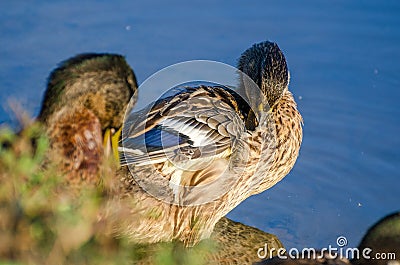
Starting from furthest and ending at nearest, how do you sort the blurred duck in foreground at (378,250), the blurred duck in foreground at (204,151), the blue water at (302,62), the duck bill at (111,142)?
the blue water at (302,62) < the blurred duck in foreground at (204,151) < the duck bill at (111,142) < the blurred duck in foreground at (378,250)

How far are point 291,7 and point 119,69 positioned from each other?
146 inches

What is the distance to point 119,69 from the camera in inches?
184

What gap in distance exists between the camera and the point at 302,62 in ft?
24.5

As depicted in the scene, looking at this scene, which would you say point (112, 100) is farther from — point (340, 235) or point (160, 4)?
point (160, 4)

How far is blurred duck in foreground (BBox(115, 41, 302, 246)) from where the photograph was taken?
5.64 metres

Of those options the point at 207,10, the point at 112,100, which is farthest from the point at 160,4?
the point at 112,100

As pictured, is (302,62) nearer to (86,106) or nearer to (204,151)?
(204,151)

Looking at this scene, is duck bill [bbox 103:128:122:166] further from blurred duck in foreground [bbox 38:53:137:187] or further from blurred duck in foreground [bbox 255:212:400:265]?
blurred duck in foreground [bbox 255:212:400:265]

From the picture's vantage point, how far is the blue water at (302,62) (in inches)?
245

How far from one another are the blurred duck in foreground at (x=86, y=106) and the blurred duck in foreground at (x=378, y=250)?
41.1 inches

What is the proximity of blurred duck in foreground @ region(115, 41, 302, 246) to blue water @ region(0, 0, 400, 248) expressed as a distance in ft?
0.95

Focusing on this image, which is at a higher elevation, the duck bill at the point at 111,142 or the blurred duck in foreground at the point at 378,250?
the duck bill at the point at 111,142

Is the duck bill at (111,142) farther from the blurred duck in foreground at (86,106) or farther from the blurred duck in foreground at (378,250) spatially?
the blurred duck in foreground at (378,250)

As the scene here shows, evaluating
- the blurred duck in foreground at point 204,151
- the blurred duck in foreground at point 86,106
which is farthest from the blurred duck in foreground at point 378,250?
the blurred duck in foreground at point 204,151
